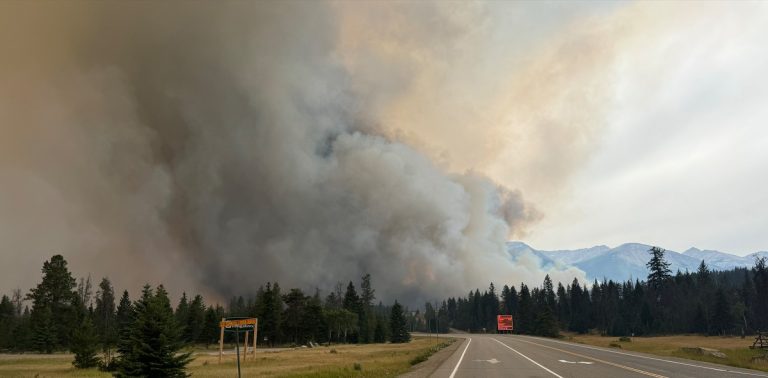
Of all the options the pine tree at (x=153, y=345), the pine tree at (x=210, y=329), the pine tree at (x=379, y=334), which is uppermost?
the pine tree at (x=153, y=345)

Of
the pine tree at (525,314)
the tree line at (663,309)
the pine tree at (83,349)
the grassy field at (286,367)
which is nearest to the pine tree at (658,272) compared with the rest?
the tree line at (663,309)

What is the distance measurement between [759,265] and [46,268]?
631 feet

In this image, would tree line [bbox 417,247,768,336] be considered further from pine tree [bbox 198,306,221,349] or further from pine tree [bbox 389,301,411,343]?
pine tree [bbox 198,306,221,349]

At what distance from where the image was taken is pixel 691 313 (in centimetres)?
14288

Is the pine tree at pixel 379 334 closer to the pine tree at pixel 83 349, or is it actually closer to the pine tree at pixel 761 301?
the pine tree at pixel 83 349

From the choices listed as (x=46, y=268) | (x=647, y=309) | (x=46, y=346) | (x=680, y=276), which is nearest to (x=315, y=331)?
(x=46, y=346)

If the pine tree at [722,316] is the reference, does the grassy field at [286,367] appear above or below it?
above

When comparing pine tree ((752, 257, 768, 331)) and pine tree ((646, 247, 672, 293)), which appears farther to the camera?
pine tree ((646, 247, 672, 293))

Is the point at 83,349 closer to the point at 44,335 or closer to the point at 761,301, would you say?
the point at 44,335

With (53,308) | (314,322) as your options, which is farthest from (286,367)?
(53,308)

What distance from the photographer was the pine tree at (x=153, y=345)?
82.6 feet

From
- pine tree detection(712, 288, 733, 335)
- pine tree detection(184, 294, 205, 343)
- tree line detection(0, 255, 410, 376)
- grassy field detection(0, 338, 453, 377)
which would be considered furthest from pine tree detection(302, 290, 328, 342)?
pine tree detection(712, 288, 733, 335)

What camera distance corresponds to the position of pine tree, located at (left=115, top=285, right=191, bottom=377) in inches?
991

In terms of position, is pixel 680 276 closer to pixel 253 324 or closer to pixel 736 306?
pixel 736 306
